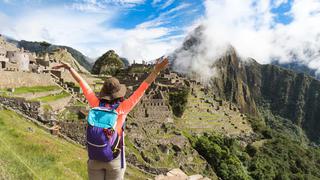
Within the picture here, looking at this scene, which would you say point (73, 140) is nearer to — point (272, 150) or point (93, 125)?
point (93, 125)

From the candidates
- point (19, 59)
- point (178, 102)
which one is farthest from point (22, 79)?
point (178, 102)

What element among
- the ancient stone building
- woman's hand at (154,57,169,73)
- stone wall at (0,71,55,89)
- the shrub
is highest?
the ancient stone building

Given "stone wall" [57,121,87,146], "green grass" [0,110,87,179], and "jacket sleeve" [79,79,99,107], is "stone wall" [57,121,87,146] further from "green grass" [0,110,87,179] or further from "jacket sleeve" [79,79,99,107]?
"jacket sleeve" [79,79,99,107]

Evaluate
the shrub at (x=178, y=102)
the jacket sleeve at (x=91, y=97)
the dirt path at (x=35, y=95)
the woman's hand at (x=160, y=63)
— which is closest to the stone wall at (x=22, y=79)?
the dirt path at (x=35, y=95)

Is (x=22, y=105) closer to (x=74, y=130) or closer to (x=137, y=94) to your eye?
(x=74, y=130)

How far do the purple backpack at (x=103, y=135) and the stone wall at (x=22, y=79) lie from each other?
29.7 m

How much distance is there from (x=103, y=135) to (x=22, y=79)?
34881 mm

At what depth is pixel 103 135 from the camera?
5961 millimetres

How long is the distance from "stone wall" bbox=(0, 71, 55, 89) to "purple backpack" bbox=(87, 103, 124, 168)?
29656mm

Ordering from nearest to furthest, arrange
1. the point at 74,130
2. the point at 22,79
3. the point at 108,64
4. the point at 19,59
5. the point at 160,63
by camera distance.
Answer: the point at 160,63, the point at 74,130, the point at 22,79, the point at 19,59, the point at 108,64

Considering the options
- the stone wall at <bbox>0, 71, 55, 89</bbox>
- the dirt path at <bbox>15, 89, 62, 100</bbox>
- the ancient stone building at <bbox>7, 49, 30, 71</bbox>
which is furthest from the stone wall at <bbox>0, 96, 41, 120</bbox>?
the ancient stone building at <bbox>7, 49, 30, 71</bbox>

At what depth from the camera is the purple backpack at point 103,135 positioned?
5.98 metres

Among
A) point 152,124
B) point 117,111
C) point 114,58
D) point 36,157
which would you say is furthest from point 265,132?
point 117,111

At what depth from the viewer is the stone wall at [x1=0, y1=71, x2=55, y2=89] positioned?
110ft
